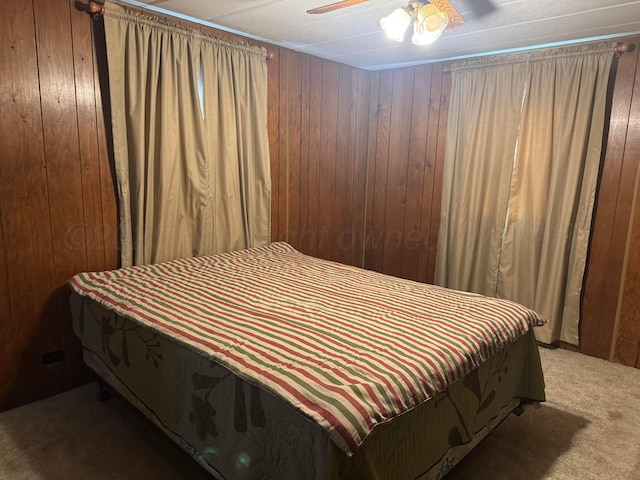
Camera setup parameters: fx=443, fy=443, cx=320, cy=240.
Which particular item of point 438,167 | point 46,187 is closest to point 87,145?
point 46,187

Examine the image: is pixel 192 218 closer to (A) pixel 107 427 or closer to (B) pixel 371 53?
(A) pixel 107 427

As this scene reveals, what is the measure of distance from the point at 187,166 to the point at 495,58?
238 centimetres

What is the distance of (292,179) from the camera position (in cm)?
359

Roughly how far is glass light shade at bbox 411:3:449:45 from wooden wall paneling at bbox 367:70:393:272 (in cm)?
196

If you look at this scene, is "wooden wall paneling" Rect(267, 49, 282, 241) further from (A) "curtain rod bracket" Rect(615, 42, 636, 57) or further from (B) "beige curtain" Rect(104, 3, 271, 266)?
(A) "curtain rod bracket" Rect(615, 42, 636, 57)

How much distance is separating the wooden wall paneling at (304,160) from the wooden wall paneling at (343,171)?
1.18ft

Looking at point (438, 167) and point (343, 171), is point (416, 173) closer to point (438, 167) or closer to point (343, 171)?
point (438, 167)

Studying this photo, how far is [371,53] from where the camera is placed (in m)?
3.41

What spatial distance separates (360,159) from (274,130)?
3.45ft

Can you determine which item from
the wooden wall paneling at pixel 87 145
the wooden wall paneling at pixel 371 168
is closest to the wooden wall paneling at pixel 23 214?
the wooden wall paneling at pixel 87 145

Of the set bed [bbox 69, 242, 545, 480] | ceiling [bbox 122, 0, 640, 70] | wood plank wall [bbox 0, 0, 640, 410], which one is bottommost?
bed [bbox 69, 242, 545, 480]

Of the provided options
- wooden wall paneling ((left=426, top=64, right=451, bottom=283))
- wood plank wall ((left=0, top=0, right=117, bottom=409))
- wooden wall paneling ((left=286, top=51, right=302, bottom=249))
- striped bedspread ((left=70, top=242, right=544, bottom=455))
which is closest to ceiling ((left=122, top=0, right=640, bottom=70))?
wooden wall paneling ((left=286, top=51, right=302, bottom=249))

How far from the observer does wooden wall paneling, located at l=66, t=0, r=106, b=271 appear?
2.35 m

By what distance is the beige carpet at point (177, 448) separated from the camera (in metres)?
1.94
